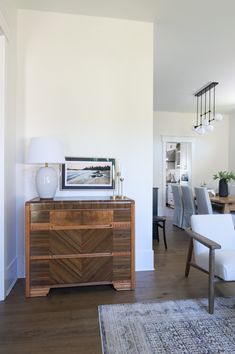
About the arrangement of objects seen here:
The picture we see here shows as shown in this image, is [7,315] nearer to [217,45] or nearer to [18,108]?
[18,108]

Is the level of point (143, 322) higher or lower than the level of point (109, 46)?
lower

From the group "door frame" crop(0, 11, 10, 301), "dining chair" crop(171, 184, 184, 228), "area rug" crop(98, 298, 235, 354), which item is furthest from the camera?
"dining chair" crop(171, 184, 184, 228)

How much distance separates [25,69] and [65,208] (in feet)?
5.69

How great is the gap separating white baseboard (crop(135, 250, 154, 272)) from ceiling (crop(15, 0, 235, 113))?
9.40ft

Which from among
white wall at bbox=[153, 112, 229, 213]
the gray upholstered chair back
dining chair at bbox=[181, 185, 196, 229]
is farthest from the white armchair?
white wall at bbox=[153, 112, 229, 213]

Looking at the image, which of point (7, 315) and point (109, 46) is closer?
point (7, 315)

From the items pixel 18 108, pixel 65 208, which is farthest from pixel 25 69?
pixel 65 208

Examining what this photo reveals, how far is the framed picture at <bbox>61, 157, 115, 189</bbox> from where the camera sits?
10.4ft

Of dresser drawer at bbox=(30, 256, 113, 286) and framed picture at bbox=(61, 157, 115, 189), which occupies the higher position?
framed picture at bbox=(61, 157, 115, 189)

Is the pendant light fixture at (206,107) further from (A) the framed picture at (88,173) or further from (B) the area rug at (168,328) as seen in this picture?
(B) the area rug at (168,328)

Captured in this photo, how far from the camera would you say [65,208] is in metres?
2.58

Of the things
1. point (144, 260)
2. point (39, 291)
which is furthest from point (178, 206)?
point (39, 291)

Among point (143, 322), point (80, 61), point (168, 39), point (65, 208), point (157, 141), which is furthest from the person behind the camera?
point (157, 141)

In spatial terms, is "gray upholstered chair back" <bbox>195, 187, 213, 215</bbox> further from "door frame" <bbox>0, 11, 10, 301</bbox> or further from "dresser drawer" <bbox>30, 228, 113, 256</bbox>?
"door frame" <bbox>0, 11, 10, 301</bbox>
